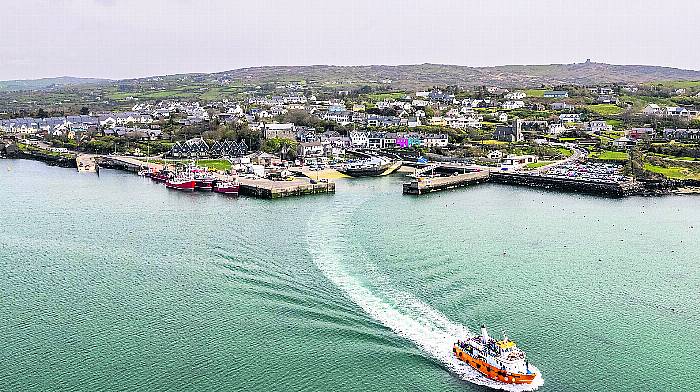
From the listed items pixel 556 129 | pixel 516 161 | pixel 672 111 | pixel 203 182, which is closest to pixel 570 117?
pixel 556 129

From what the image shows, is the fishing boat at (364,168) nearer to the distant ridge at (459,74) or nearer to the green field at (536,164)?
the green field at (536,164)

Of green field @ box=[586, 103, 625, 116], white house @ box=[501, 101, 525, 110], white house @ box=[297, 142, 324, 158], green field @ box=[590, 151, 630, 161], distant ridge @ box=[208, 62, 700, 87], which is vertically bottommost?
green field @ box=[590, 151, 630, 161]

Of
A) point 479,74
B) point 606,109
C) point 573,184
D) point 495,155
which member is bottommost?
point 573,184

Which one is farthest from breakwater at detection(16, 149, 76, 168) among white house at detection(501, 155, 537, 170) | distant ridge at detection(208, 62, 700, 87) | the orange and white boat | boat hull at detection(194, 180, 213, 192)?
distant ridge at detection(208, 62, 700, 87)

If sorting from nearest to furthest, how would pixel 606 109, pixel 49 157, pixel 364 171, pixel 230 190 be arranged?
pixel 230 190
pixel 364 171
pixel 49 157
pixel 606 109

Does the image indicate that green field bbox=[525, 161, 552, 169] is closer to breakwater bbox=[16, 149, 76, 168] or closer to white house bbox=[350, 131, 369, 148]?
white house bbox=[350, 131, 369, 148]

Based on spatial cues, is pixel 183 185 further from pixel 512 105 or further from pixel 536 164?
pixel 512 105

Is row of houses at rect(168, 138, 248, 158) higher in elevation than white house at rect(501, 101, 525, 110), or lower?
lower

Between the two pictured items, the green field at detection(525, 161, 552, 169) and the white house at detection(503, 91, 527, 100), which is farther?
the white house at detection(503, 91, 527, 100)
